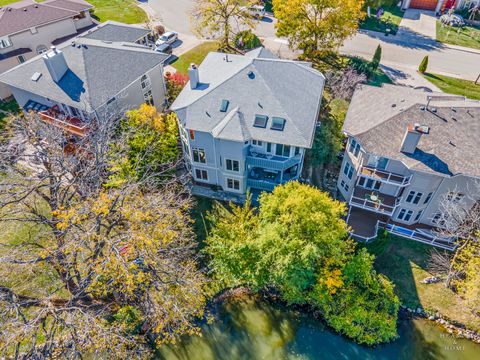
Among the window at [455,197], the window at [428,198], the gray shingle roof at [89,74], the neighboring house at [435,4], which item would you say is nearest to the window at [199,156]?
the gray shingle roof at [89,74]

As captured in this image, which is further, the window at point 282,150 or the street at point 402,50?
the street at point 402,50

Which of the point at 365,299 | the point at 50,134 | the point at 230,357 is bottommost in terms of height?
the point at 230,357

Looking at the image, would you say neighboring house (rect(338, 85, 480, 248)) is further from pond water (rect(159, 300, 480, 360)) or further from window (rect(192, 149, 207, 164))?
window (rect(192, 149, 207, 164))

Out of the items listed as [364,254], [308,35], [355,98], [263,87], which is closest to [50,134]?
[263,87]

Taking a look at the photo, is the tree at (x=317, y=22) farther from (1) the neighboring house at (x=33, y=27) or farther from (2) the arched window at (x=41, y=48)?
(2) the arched window at (x=41, y=48)

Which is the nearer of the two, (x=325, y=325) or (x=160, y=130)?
(x=325, y=325)

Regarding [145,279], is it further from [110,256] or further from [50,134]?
[50,134]

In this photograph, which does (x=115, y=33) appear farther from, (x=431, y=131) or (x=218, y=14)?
(x=431, y=131)

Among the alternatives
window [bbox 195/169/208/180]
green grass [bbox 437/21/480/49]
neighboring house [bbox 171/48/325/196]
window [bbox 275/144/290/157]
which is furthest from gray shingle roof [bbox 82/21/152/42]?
green grass [bbox 437/21/480/49]

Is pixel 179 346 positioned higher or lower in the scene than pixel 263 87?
lower
